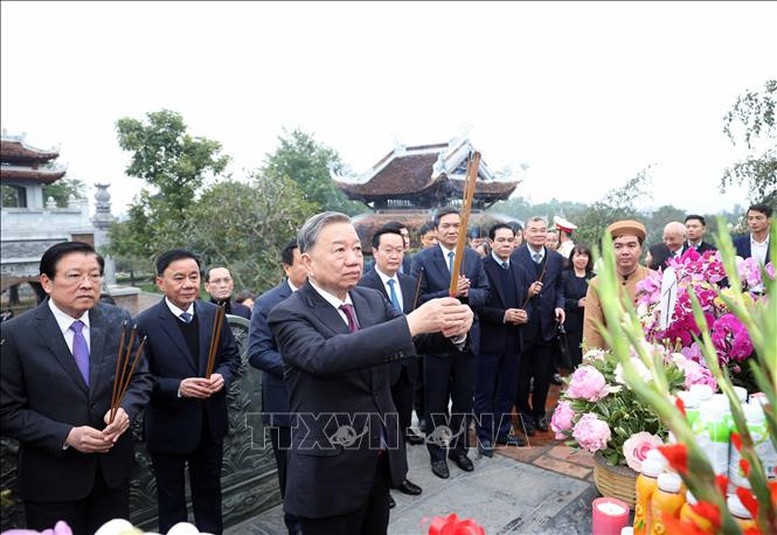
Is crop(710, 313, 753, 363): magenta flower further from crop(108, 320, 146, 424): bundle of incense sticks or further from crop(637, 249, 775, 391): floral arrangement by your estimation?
crop(108, 320, 146, 424): bundle of incense sticks

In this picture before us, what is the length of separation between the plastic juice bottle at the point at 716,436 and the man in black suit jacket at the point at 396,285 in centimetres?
221

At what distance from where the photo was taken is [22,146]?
19.8 meters

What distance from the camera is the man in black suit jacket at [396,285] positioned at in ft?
10.9

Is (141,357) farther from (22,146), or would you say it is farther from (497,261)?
(22,146)

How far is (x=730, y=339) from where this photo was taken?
1733 millimetres

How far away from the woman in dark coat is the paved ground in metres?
1.38

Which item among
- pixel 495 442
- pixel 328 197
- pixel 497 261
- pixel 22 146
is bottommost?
pixel 495 442

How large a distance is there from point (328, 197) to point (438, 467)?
68.7ft

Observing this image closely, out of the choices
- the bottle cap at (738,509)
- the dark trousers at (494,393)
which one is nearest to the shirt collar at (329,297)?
the bottle cap at (738,509)

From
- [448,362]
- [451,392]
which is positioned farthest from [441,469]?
[448,362]

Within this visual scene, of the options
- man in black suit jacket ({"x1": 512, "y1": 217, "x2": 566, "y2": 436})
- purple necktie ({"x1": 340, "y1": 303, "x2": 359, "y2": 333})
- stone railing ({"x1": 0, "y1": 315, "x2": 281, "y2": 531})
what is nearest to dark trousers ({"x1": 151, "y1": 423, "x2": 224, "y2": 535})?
stone railing ({"x1": 0, "y1": 315, "x2": 281, "y2": 531})

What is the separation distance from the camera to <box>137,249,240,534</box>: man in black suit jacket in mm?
2434

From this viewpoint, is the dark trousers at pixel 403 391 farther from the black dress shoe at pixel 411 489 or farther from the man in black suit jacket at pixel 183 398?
the man in black suit jacket at pixel 183 398

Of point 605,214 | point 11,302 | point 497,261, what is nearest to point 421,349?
point 497,261
